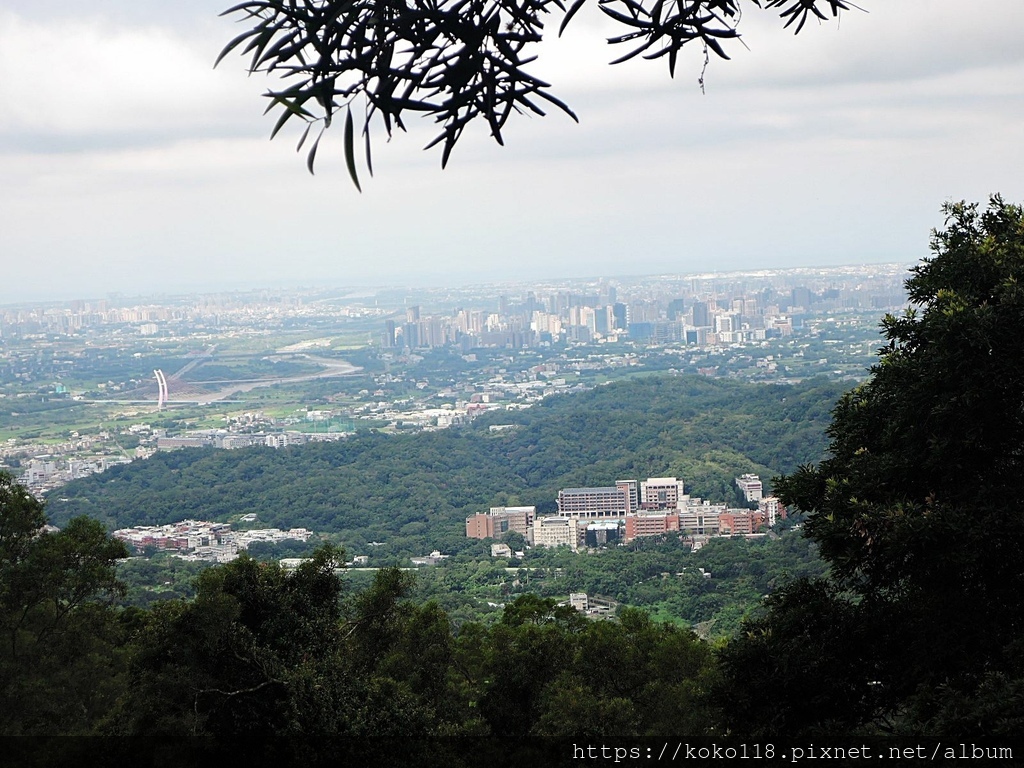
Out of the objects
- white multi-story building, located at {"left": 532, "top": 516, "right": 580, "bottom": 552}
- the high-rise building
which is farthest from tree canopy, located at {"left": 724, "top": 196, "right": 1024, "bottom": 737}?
the high-rise building

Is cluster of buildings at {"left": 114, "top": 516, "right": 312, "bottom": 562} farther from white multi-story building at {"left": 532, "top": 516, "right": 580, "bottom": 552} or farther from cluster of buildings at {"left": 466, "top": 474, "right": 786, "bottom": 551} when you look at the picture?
white multi-story building at {"left": 532, "top": 516, "right": 580, "bottom": 552}

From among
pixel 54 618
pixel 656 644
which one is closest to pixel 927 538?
pixel 656 644

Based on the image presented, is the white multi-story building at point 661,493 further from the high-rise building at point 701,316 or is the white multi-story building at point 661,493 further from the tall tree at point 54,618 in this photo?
the high-rise building at point 701,316

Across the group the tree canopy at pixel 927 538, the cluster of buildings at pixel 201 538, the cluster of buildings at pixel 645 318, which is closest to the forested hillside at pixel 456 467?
the cluster of buildings at pixel 201 538

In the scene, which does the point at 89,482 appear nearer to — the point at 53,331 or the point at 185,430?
the point at 185,430

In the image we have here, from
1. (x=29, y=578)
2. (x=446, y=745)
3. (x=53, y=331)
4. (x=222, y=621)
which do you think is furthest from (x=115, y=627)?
(x=53, y=331)
